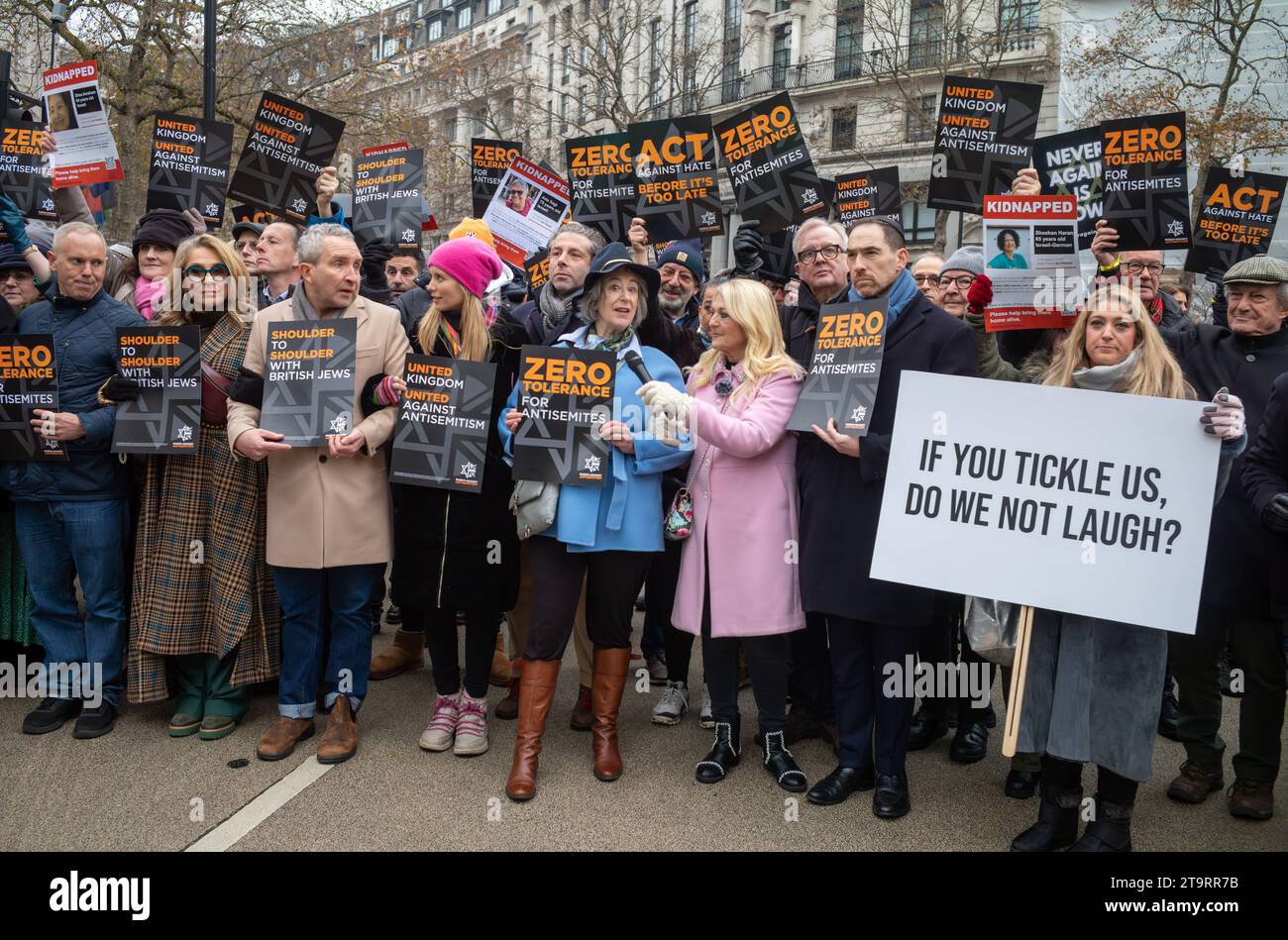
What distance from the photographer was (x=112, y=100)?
55.7 ft

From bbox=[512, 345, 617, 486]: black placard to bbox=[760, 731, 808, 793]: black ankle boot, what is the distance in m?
1.47

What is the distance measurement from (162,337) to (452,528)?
1.69 metres

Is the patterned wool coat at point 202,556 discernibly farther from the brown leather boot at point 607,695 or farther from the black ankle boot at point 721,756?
the black ankle boot at point 721,756

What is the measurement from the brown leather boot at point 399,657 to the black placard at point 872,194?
518 cm

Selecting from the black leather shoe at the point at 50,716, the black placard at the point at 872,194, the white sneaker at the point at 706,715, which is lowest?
the black leather shoe at the point at 50,716

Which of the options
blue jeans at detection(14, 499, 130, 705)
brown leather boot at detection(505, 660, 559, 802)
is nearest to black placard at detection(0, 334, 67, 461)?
blue jeans at detection(14, 499, 130, 705)

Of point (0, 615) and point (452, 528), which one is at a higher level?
point (452, 528)

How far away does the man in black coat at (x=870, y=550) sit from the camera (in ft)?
13.7

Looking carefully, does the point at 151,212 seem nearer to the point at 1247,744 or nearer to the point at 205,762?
the point at 205,762

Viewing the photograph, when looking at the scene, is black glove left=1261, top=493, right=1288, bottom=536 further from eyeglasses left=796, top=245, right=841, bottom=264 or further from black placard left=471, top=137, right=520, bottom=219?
black placard left=471, top=137, right=520, bottom=219

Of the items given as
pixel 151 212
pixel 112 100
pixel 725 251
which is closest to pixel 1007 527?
pixel 151 212

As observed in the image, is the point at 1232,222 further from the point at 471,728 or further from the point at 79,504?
the point at 79,504

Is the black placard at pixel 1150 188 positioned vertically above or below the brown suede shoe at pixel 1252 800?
above

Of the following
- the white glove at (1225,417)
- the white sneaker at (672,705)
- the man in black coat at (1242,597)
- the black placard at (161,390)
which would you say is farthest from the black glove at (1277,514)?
the black placard at (161,390)
